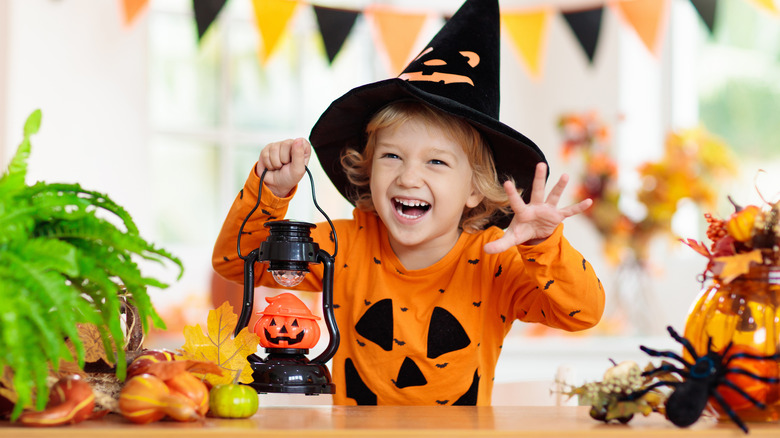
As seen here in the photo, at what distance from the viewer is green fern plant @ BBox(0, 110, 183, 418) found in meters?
0.71

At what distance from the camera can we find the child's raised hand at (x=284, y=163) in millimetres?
1241

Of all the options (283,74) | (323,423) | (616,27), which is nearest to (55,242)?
(323,423)

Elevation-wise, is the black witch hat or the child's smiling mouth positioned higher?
the black witch hat

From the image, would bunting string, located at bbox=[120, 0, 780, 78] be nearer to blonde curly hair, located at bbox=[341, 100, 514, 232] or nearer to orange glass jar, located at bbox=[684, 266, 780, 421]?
blonde curly hair, located at bbox=[341, 100, 514, 232]

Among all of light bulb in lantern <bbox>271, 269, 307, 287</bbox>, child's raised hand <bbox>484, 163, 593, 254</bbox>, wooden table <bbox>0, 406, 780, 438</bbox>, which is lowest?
wooden table <bbox>0, 406, 780, 438</bbox>

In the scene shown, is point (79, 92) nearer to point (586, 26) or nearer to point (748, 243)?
point (586, 26)

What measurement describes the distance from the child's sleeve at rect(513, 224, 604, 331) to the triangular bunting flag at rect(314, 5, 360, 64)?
1.61 meters

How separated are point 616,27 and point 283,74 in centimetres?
163

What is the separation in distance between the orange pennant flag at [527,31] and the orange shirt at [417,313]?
5.01ft

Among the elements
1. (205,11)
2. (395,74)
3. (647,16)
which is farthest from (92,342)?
(647,16)

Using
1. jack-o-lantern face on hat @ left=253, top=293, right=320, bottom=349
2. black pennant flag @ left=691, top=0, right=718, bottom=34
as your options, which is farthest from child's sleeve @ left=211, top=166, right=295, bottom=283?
black pennant flag @ left=691, top=0, right=718, bottom=34

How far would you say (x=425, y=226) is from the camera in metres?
1.39

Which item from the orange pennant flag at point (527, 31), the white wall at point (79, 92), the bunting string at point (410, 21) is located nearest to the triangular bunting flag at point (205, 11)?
the bunting string at point (410, 21)

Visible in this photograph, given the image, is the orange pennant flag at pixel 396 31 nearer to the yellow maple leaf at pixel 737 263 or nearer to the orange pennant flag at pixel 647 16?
the orange pennant flag at pixel 647 16
